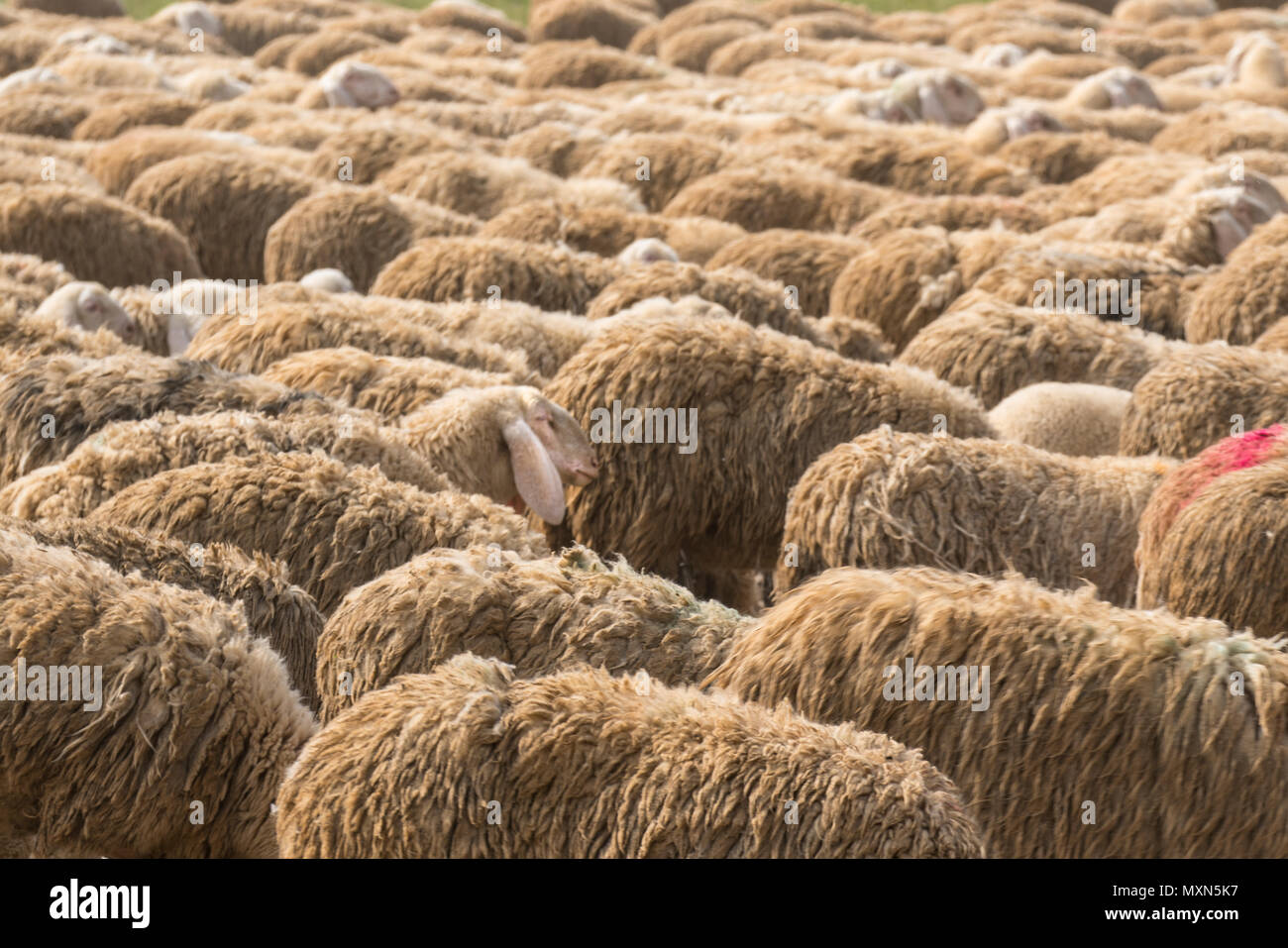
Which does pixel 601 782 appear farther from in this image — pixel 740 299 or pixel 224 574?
pixel 740 299

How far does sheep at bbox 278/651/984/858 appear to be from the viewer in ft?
10.5

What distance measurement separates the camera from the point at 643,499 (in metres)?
6.36

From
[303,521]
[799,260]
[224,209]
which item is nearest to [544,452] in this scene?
[303,521]

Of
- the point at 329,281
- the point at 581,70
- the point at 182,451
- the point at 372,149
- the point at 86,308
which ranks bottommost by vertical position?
the point at 581,70

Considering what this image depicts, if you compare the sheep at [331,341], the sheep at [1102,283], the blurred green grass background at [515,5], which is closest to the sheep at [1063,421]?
the sheep at [1102,283]

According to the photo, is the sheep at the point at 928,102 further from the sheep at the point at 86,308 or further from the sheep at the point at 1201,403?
the sheep at the point at 1201,403

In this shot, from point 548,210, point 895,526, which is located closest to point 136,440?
point 895,526

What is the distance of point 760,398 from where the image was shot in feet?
20.9

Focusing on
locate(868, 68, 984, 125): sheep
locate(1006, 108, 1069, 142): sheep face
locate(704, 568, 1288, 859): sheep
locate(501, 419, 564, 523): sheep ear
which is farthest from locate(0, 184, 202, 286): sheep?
locate(868, 68, 984, 125): sheep

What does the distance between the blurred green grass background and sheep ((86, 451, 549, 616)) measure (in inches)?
999

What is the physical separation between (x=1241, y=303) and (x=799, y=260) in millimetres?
2519

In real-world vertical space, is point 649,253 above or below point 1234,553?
below
